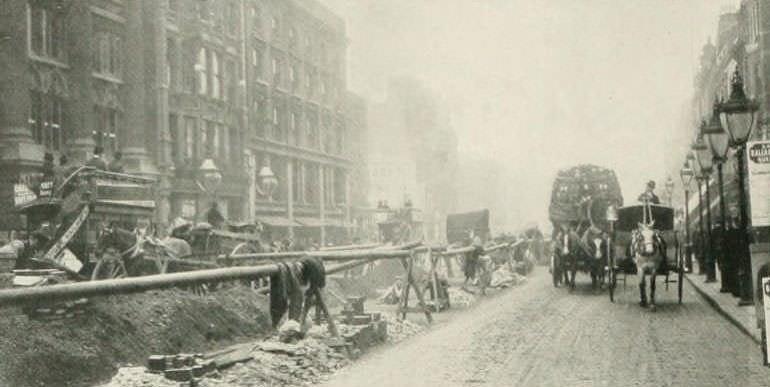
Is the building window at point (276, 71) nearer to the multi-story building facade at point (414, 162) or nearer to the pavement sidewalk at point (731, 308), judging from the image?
the multi-story building facade at point (414, 162)

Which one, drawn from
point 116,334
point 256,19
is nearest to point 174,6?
point 256,19

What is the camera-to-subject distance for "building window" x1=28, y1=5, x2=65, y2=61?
81.7 feet

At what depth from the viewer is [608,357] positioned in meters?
10.1

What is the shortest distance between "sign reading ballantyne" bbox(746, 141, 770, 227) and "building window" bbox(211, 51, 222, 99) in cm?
2985

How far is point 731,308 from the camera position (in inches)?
588

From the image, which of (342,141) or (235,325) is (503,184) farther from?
(235,325)

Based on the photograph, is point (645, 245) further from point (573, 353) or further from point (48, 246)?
point (48, 246)

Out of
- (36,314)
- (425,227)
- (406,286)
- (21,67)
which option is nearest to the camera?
(36,314)

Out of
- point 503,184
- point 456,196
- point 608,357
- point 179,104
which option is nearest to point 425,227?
point 456,196

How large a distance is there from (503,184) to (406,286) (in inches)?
1991

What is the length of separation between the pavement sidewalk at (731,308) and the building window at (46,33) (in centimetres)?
1901

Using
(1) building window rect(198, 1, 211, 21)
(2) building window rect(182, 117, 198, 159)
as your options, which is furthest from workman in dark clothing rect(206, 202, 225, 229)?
(1) building window rect(198, 1, 211, 21)

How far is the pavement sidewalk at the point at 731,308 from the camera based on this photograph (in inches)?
474

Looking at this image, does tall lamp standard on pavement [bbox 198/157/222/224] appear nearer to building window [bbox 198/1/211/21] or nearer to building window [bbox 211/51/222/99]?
building window [bbox 211/51/222/99]
